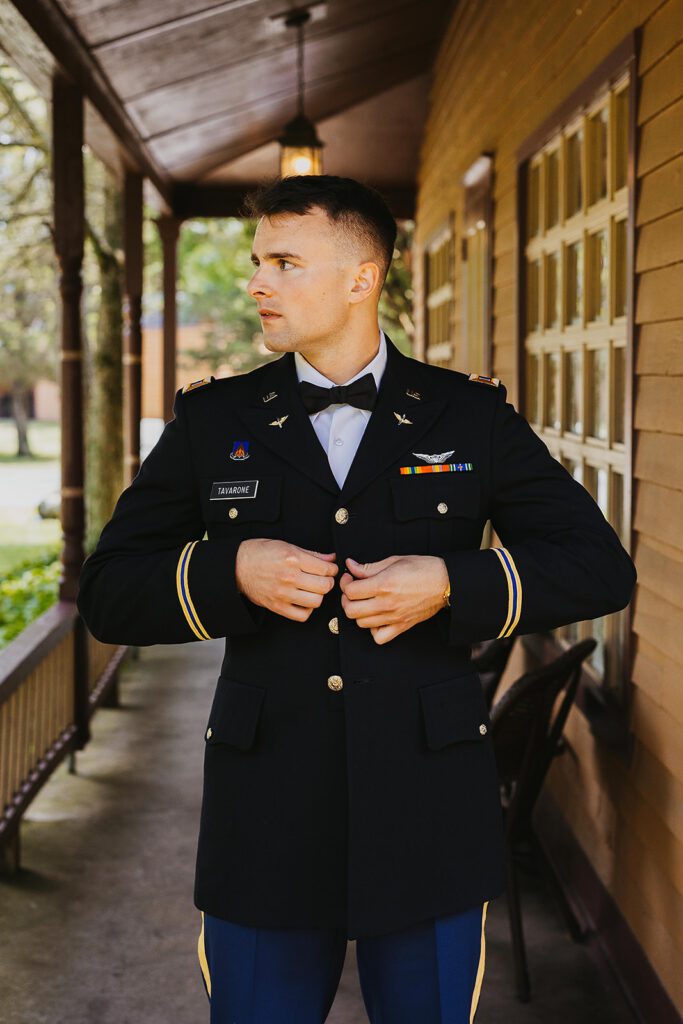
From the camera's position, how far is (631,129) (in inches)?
118

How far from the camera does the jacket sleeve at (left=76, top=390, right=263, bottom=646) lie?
5.83 ft

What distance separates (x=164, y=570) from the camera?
70.9 inches

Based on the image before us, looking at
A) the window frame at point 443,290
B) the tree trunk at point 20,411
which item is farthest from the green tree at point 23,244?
the window frame at point 443,290

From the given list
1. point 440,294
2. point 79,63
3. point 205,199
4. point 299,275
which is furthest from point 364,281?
point 205,199

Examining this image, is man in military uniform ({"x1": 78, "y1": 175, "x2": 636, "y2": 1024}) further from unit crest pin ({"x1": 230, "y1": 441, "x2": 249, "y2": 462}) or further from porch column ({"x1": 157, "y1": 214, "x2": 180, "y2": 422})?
porch column ({"x1": 157, "y1": 214, "x2": 180, "y2": 422})

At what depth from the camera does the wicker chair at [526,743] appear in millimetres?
3217

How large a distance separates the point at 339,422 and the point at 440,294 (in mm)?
6197

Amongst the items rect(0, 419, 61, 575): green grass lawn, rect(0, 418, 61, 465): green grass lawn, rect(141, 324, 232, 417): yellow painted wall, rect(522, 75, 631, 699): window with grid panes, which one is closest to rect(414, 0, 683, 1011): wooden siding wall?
rect(522, 75, 631, 699): window with grid panes

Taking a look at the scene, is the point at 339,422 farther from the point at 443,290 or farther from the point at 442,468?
the point at 443,290

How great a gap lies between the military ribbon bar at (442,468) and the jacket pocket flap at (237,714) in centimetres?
39

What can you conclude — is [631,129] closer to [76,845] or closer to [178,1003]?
[178,1003]

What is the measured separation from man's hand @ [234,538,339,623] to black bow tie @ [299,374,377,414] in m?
0.28

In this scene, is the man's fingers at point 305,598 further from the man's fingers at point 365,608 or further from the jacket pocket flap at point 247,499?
the jacket pocket flap at point 247,499

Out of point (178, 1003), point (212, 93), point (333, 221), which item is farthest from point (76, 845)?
point (212, 93)
